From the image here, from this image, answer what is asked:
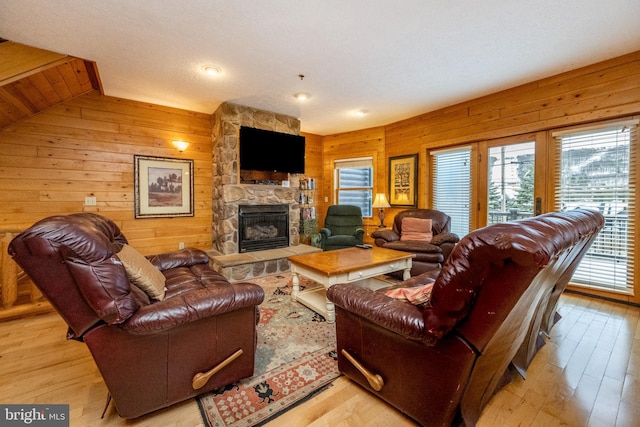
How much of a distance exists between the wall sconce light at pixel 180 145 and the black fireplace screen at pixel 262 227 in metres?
1.30

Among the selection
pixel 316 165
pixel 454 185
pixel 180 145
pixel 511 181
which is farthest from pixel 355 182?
pixel 180 145

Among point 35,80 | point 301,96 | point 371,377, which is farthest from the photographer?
point 301,96

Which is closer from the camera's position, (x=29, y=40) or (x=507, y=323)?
(x=507, y=323)

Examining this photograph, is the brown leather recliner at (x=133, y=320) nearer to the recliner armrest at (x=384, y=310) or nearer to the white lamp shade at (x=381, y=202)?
the recliner armrest at (x=384, y=310)

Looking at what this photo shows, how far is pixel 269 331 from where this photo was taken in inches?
91.5

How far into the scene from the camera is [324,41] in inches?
99.3

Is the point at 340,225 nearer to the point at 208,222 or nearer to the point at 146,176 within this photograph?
the point at 208,222

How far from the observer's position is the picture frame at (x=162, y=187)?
401 centimetres

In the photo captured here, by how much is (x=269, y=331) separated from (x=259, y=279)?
161 cm

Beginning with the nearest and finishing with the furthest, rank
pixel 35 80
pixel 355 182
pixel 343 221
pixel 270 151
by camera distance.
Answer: pixel 35 80, pixel 270 151, pixel 343 221, pixel 355 182

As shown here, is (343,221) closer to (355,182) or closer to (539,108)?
(355,182)

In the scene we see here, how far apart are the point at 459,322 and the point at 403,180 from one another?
428cm

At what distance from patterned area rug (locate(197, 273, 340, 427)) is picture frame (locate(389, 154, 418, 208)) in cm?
320

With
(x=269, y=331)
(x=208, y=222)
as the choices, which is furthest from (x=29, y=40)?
(x=269, y=331)
